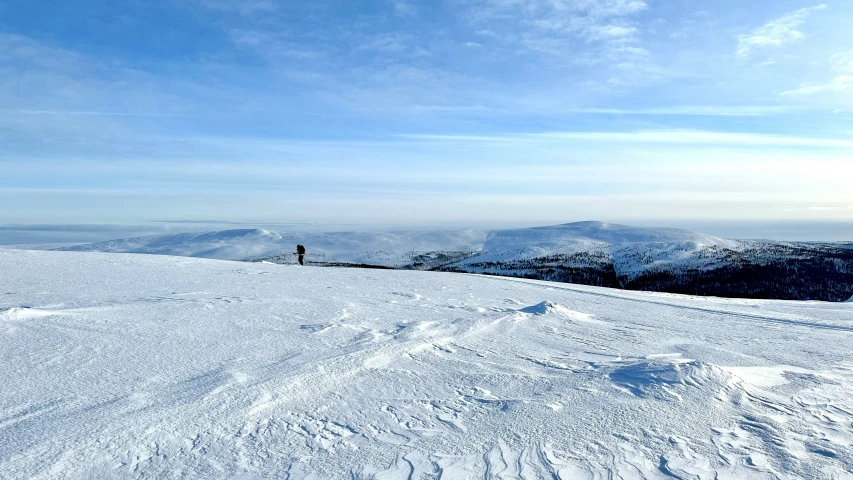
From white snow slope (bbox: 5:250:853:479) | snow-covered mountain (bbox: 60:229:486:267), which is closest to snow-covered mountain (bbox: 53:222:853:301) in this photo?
snow-covered mountain (bbox: 60:229:486:267)

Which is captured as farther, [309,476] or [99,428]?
[99,428]

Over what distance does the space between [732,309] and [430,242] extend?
233 feet

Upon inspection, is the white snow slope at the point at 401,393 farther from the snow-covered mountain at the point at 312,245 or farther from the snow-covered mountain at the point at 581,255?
the snow-covered mountain at the point at 312,245

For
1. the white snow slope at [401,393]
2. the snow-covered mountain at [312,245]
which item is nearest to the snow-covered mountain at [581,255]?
the snow-covered mountain at [312,245]

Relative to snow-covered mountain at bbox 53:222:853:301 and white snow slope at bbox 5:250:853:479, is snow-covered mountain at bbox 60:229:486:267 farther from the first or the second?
white snow slope at bbox 5:250:853:479

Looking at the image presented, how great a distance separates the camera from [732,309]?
9820mm

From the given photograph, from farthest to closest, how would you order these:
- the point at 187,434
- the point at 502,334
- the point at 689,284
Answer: the point at 689,284
the point at 502,334
the point at 187,434

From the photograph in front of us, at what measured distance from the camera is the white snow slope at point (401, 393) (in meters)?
2.99

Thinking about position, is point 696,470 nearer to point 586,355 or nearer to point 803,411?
point 803,411

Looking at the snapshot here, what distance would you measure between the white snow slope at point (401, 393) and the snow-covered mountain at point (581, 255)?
41.8m

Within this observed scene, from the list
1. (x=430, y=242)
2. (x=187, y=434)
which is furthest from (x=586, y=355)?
(x=430, y=242)

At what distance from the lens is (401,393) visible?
4.05 m

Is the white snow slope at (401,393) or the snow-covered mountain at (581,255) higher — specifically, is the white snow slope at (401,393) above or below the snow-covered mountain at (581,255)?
above

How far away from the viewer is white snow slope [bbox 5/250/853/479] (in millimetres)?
2988
